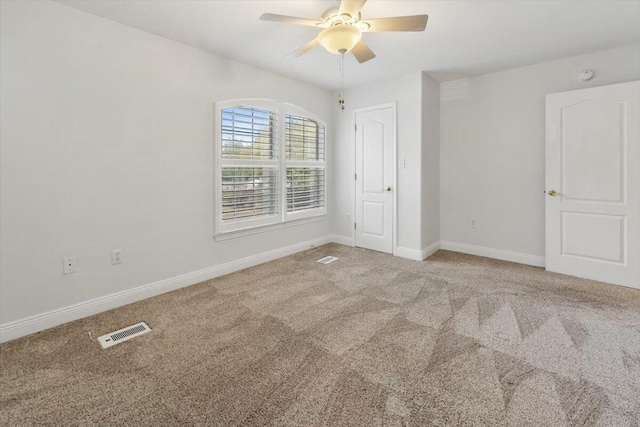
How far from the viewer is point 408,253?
168 inches

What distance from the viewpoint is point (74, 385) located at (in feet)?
5.65

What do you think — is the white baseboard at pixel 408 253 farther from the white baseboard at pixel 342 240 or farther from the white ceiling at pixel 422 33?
the white ceiling at pixel 422 33

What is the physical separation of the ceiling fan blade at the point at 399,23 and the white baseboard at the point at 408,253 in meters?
2.84

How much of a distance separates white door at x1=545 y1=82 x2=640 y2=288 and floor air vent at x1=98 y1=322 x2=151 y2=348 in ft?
14.3

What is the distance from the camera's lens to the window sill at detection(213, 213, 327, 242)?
141 inches

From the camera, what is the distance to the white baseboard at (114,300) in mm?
2258

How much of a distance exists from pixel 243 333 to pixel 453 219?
3564 millimetres

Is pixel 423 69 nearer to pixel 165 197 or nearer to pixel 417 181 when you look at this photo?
pixel 417 181

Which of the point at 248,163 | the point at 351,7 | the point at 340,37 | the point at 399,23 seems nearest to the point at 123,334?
the point at 248,163

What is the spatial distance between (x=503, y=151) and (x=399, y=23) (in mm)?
2822

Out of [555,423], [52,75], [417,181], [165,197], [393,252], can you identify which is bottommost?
[555,423]

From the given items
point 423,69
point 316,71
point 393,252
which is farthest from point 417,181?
point 316,71

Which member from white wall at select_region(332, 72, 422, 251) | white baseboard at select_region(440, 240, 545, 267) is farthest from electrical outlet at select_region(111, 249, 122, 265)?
white baseboard at select_region(440, 240, 545, 267)

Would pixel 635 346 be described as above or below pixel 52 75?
below
